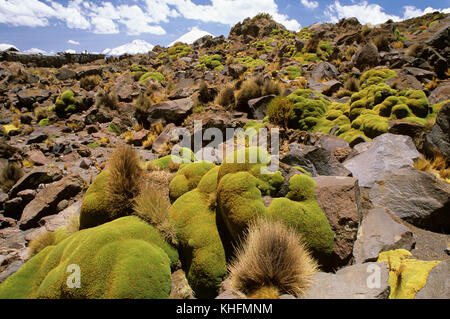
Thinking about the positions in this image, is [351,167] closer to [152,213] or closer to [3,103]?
[152,213]

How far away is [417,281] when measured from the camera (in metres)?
2.52

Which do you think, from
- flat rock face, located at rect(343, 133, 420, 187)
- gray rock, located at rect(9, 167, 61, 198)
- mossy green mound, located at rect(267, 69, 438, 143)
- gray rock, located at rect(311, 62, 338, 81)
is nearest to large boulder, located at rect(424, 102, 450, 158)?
flat rock face, located at rect(343, 133, 420, 187)

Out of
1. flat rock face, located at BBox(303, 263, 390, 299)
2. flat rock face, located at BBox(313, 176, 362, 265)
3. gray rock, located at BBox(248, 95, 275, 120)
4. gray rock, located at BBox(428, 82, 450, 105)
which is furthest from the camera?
gray rock, located at BBox(248, 95, 275, 120)

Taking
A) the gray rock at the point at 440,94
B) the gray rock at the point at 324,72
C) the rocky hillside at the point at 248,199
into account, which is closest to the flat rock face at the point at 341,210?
the rocky hillside at the point at 248,199

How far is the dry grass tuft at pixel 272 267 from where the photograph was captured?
2.49 meters

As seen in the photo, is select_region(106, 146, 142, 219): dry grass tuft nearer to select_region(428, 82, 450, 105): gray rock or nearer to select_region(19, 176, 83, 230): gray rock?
select_region(19, 176, 83, 230): gray rock

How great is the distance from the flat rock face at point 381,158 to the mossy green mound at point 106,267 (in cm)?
470

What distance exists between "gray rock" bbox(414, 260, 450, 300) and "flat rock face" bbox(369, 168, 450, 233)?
6.86 feet

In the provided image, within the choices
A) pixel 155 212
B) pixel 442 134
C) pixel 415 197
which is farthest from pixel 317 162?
pixel 155 212

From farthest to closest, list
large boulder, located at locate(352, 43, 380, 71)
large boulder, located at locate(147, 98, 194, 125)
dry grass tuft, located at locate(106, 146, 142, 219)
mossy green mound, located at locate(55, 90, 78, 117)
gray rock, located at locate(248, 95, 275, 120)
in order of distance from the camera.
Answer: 1. mossy green mound, located at locate(55, 90, 78, 117)
2. large boulder, located at locate(352, 43, 380, 71)
3. large boulder, located at locate(147, 98, 194, 125)
4. gray rock, located at locate(248, 95, 275, 120)
5. dry grass tuft, located at locate(106, 146, 142, 219)

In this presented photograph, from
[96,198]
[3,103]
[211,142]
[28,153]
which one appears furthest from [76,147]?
[3,103]

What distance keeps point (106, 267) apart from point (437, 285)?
12.2ft

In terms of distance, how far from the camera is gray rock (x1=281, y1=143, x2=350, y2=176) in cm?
528

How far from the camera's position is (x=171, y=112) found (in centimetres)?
1134
